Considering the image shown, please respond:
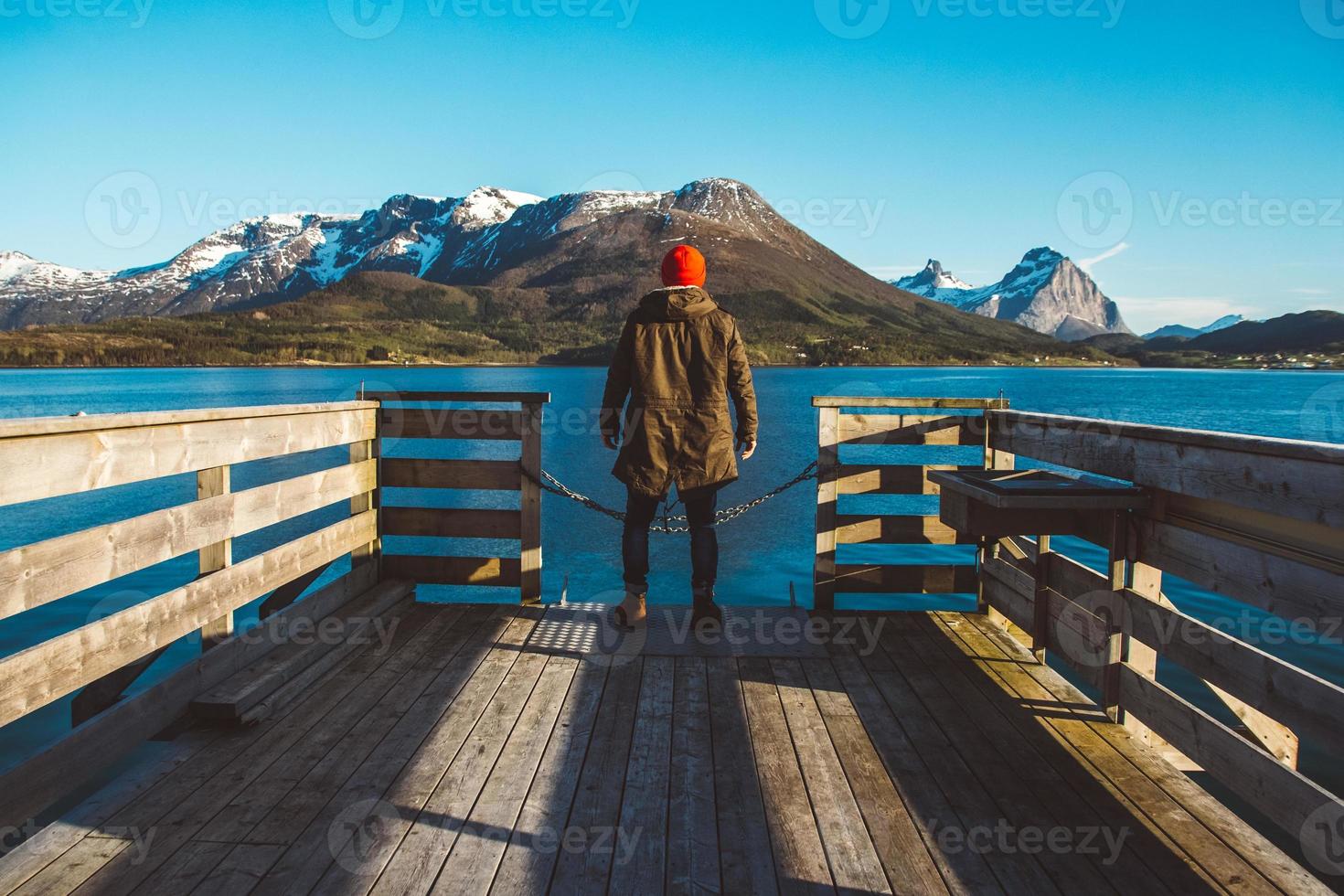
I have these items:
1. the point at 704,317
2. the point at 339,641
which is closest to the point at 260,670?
the point at 339,641

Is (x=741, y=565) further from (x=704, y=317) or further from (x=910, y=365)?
(x=910, y=365)

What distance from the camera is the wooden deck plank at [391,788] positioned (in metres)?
2.51

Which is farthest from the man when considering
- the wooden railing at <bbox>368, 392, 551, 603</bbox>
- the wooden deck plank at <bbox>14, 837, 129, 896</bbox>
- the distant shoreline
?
the distant shoreline

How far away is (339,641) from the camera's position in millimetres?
4684

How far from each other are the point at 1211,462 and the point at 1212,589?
1.67 ft

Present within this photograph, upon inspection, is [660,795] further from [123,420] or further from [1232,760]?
[123,420]

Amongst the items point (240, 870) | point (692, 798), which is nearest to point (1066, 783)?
point (692, 798)

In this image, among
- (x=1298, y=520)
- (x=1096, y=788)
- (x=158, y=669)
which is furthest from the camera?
(x=158, y=669)

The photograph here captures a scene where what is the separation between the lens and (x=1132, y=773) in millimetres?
3271

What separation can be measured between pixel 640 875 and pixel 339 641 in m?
2.81

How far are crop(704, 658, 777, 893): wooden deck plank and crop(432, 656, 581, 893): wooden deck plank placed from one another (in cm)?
65

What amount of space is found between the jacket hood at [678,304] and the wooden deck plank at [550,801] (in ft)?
6.57

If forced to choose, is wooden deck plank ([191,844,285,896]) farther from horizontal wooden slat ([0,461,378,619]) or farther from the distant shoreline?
the distant shoreline

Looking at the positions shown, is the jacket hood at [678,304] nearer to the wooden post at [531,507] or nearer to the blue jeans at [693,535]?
the blue jeans at [693,535]
